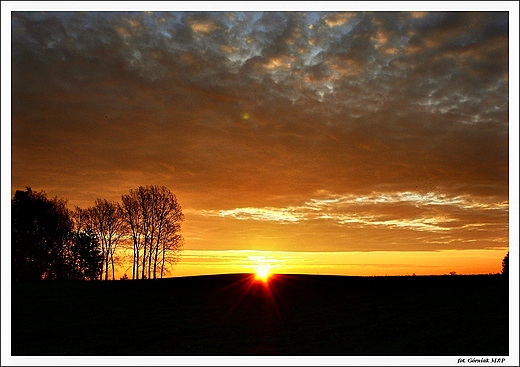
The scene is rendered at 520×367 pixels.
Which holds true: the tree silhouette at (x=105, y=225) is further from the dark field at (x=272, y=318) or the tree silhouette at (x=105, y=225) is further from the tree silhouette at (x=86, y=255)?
the dark field at (x=272, y=318)

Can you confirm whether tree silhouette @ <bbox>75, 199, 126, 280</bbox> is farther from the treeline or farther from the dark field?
the dark field

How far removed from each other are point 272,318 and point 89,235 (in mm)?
46960

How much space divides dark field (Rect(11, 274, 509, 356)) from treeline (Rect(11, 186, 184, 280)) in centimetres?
941

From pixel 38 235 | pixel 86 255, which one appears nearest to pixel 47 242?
pixel 38 235

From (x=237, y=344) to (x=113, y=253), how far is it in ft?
163

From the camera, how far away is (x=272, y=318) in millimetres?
38375

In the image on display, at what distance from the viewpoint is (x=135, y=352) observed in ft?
96.9

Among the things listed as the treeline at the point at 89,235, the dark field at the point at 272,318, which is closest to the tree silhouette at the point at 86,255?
the treeline at the point at 89,235

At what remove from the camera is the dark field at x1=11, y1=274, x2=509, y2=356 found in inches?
1144

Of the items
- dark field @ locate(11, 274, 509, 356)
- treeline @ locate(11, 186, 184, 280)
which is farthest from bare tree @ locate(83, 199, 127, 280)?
dark field @ locate(11, 274, 509, 356)

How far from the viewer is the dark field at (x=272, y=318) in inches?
1144

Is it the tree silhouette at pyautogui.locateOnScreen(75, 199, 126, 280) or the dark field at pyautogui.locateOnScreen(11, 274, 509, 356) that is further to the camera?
the tree silhouette at pyautogui.locateOnScreen(75, 199, 126, 280)

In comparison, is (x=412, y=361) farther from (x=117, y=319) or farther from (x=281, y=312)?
(x=117, y=319)

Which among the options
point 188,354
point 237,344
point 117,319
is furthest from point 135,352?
point 117,319
